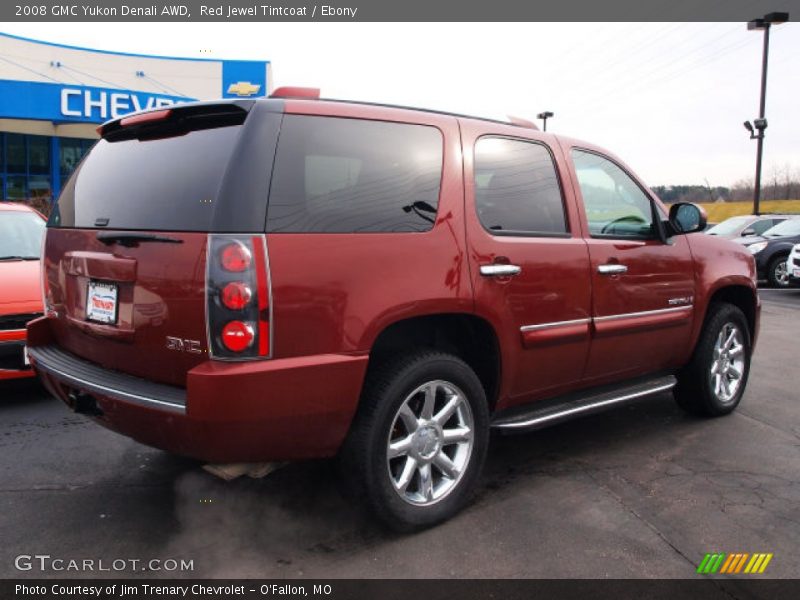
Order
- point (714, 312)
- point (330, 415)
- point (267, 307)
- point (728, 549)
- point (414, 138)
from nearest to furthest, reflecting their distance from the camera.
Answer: point (267, 307)
point (330, 415)
point (728, 549)
point (414, 138)
point (714, 312)

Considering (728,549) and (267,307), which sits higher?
(267,307)

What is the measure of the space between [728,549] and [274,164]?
8.28ft

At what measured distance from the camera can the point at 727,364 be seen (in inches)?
191

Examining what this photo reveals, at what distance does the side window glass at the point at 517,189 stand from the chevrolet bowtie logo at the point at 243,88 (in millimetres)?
18410

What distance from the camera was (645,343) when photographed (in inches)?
163

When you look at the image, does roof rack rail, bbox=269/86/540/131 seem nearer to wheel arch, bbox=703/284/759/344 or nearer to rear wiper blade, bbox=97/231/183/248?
rear wiper blade, bbox=97/231/183/248

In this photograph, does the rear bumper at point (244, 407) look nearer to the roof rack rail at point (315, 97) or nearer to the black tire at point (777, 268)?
the roof rack rail at point (315, 97)

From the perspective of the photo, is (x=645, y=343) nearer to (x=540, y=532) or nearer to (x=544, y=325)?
(x=544, y=325)

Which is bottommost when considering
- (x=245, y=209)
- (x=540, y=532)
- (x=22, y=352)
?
(x=540, y=532)

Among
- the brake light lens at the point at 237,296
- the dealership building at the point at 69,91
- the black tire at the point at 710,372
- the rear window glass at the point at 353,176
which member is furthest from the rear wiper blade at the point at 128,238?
the dealership building at the point at 69,91

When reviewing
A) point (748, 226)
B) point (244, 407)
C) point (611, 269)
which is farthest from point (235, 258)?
point (748, 226)

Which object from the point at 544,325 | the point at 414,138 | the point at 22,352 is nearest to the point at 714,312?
the point at 544,325

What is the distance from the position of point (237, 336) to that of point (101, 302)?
0.84 metres

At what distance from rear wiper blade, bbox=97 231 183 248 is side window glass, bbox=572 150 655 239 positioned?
234 centimetres
